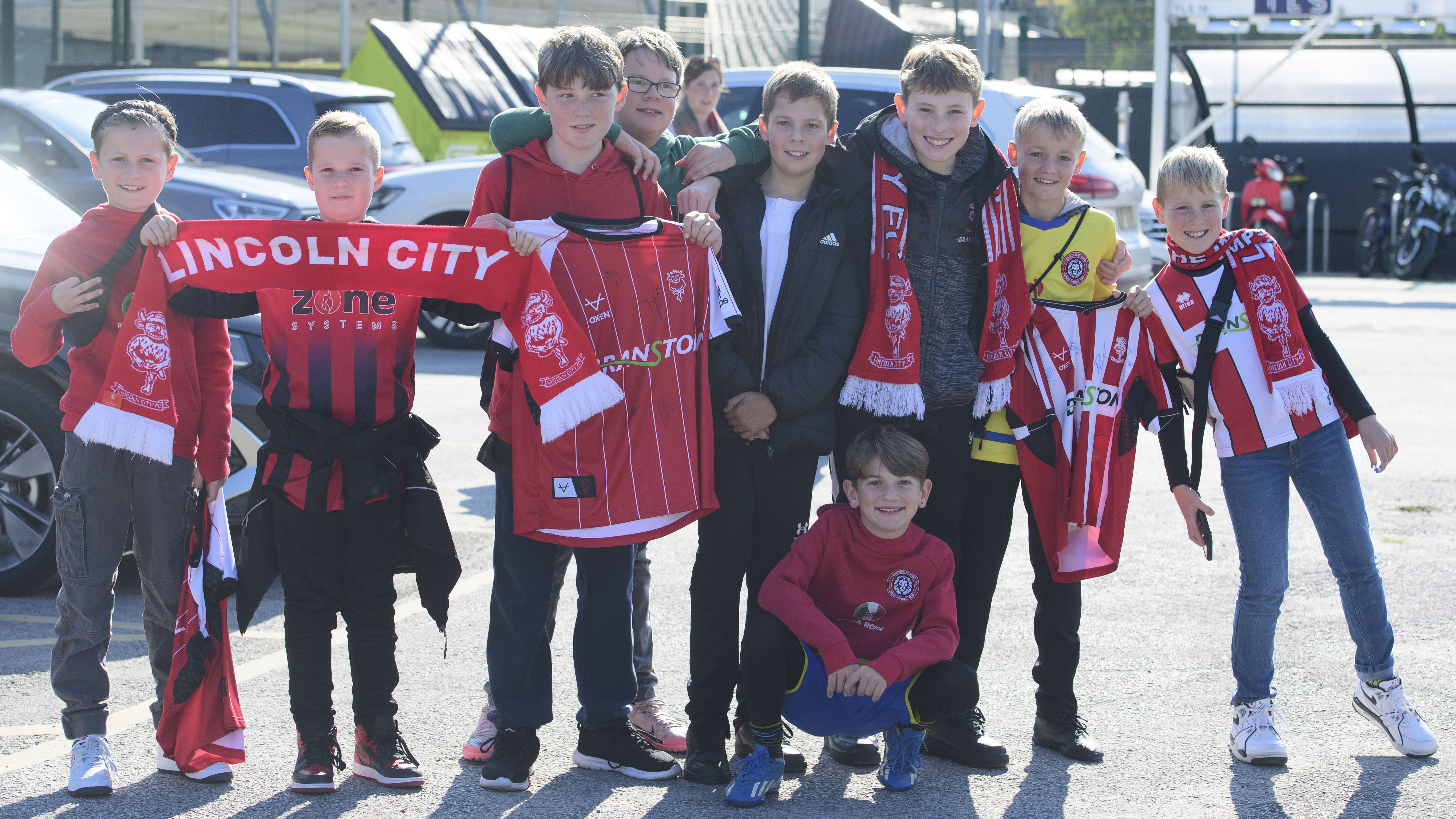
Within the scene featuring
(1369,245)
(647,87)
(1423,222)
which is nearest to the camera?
(647,87)

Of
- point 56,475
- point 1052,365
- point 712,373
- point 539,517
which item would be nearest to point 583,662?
point 539,517

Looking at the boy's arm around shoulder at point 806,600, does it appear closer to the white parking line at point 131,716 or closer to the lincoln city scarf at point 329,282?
the lincoln city scarf at point 329,282

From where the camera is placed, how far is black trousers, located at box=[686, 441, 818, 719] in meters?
3.76

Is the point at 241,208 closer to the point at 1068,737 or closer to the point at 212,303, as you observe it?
the point at 212,303

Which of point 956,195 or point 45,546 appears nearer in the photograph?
point 956,195

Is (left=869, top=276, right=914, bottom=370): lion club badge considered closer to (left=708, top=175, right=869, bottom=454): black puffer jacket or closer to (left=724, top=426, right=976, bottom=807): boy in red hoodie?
(left=708, top=175, right=869, bottom=454): black puffer jacket

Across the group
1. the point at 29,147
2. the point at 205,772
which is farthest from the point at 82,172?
the point at 205,772

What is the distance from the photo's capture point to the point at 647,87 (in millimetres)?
4090

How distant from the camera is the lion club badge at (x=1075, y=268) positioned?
153 inches

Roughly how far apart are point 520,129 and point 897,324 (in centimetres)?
119

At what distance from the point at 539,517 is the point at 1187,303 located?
1995mm

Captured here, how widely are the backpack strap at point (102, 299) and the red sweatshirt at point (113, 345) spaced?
0.01 meters

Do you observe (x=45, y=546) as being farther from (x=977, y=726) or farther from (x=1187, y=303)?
(x=1187, y=303)

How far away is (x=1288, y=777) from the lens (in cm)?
369
